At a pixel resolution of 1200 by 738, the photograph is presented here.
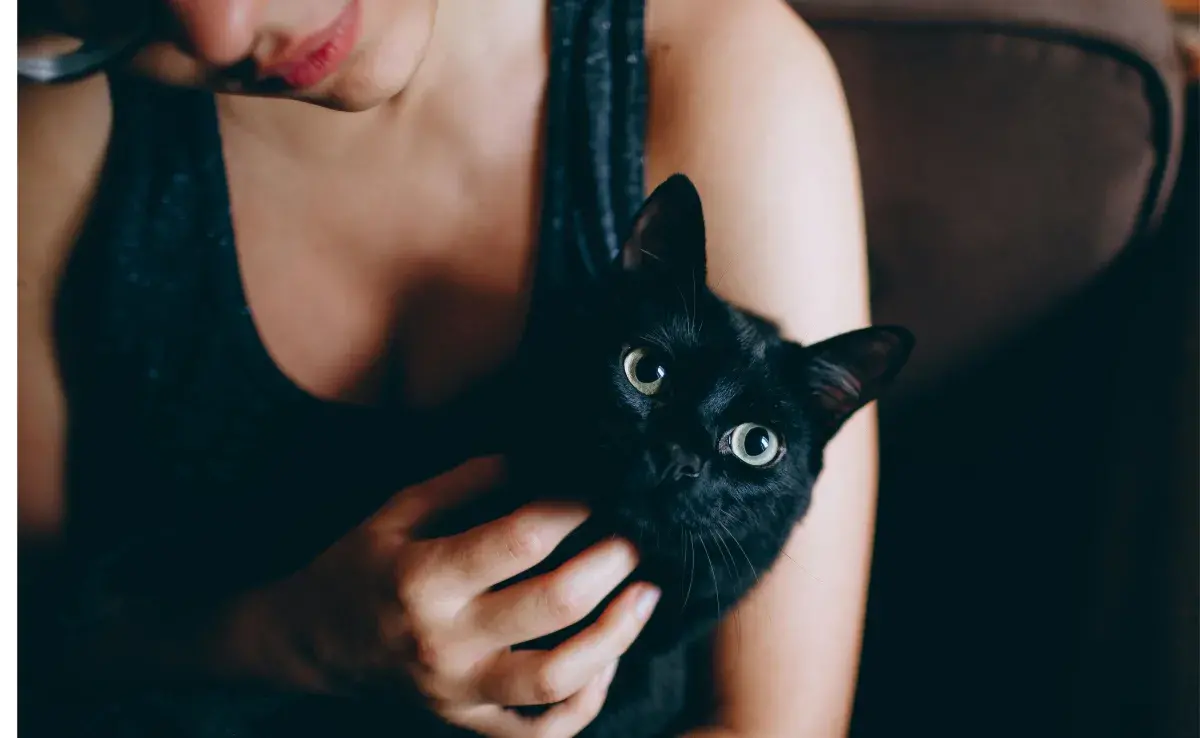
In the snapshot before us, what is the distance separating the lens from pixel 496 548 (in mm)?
532

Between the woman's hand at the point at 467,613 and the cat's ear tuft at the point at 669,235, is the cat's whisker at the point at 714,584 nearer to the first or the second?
the woman's hand at the point at 467,613

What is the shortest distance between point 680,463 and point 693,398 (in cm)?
6

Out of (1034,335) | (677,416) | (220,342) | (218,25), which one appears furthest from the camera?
(1034,335)

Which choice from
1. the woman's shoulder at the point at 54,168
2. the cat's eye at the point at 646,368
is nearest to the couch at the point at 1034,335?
the cat's eye at the point at 646,368

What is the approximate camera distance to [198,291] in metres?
0.69

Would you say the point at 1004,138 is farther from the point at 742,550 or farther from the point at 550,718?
the point at 550,718

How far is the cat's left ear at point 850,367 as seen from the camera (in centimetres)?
55

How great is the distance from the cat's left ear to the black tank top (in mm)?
202

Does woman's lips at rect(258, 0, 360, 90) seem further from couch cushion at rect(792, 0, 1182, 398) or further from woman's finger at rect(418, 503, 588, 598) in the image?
couch cushion at rect(792, 0, 1182, 398)

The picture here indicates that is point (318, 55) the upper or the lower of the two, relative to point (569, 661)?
upper

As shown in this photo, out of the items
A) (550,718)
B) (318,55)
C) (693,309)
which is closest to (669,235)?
(693,309)

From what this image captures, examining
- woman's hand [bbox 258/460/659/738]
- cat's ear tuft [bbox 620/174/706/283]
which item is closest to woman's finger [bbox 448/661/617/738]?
woman's hand [bbox 258/460/659/738]

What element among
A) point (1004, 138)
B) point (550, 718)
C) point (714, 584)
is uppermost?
point (1004, 138)

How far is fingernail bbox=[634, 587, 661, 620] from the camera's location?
588 millimetres
